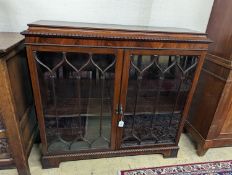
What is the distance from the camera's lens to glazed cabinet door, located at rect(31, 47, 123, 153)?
967mm

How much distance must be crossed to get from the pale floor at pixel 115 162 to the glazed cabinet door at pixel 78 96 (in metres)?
0.14

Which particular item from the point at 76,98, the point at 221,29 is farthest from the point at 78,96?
→ the point at 221,29

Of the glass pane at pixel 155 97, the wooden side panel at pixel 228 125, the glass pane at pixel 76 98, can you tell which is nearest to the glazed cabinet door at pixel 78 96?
the glass pane at pixel 76 98

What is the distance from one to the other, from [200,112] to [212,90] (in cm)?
22

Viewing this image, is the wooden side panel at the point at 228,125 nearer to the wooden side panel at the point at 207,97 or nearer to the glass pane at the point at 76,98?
the wooden side panel at the point at 207,97

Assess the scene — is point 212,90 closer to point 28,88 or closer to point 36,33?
point 36,33

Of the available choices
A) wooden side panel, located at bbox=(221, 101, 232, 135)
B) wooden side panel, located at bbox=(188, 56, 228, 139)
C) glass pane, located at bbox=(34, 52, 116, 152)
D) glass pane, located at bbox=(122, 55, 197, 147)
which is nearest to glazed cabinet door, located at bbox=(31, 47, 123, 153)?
glass pane, located at bbox=(34, 52, 116, 152)

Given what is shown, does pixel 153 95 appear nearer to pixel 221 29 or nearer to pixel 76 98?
pixel 76 98

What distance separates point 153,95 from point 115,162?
1.86ft

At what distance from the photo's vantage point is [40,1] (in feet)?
3.99

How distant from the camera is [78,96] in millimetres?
1112

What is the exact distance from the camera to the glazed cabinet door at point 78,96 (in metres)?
0.97

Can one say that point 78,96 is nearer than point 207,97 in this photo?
Yes

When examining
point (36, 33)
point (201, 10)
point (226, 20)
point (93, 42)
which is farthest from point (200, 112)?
point (36, 33)
